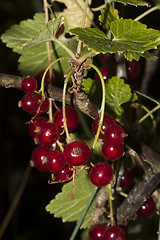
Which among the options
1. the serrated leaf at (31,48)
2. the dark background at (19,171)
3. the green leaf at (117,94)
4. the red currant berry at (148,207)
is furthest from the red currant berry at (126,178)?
the dark background at (19,171)

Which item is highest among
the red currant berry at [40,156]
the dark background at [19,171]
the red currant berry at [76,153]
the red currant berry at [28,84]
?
the red currant berry at [28,84]

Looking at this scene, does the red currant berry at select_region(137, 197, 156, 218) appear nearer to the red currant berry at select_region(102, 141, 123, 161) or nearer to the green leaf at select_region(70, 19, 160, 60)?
the red currant berry at select_region(102, 141, 123, 161)

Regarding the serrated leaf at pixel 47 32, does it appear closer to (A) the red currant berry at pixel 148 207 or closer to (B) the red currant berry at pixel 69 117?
(B) the red currant berry at pixel 69 117

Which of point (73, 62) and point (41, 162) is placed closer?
point (73, 62)

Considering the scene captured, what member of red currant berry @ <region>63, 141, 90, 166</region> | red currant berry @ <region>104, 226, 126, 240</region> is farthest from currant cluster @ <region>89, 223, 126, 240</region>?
red currant berry @ <region>63, 141, 90, 166</region>

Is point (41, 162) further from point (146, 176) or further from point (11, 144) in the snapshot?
point (11, 144)

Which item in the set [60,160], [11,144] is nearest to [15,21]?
[11,144]
